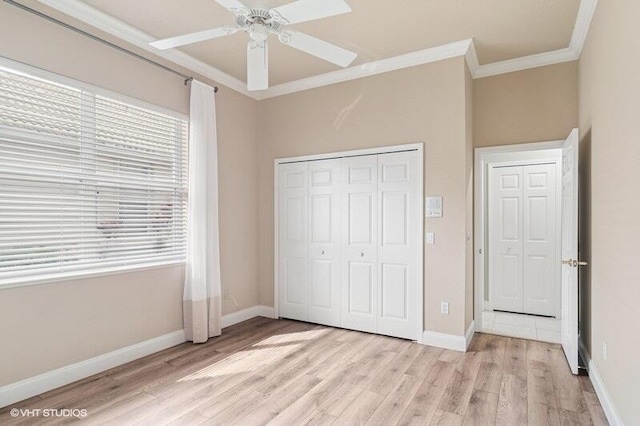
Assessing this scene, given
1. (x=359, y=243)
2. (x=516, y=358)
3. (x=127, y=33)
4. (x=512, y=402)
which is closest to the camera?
(x=512, y=402)

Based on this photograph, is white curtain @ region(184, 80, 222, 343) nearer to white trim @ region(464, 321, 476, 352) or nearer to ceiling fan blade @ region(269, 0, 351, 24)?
ceiling fan blade @ region(269, 0, 351, 24)

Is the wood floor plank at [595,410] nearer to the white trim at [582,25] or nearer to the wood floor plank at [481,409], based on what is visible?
the wood floor plank at [481,409]

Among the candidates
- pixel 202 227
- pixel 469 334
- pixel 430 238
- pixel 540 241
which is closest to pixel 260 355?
pixel 202 227

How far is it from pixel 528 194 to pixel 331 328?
10.7ft

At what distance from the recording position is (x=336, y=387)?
282 cm

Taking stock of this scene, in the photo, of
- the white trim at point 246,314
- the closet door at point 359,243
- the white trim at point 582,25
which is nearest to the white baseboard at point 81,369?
the white trim at point 246,314

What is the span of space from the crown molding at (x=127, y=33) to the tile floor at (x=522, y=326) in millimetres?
4291

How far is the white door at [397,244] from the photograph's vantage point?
3.83 meters

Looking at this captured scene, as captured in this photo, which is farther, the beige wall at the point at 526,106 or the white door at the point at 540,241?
the white door at the point at 540,241

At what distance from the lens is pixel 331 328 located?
169 inches

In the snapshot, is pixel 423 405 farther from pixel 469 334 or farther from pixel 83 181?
pixel 83 181

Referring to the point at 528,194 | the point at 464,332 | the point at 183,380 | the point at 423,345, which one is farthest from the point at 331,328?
the point at 528,194

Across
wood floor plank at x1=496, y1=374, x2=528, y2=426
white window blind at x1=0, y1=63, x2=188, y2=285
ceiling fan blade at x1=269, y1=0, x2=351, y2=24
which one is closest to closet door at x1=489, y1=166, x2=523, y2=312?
wood floor plank at x1=496, y1=374, x2=528, y2=426

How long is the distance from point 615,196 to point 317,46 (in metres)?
2.08
